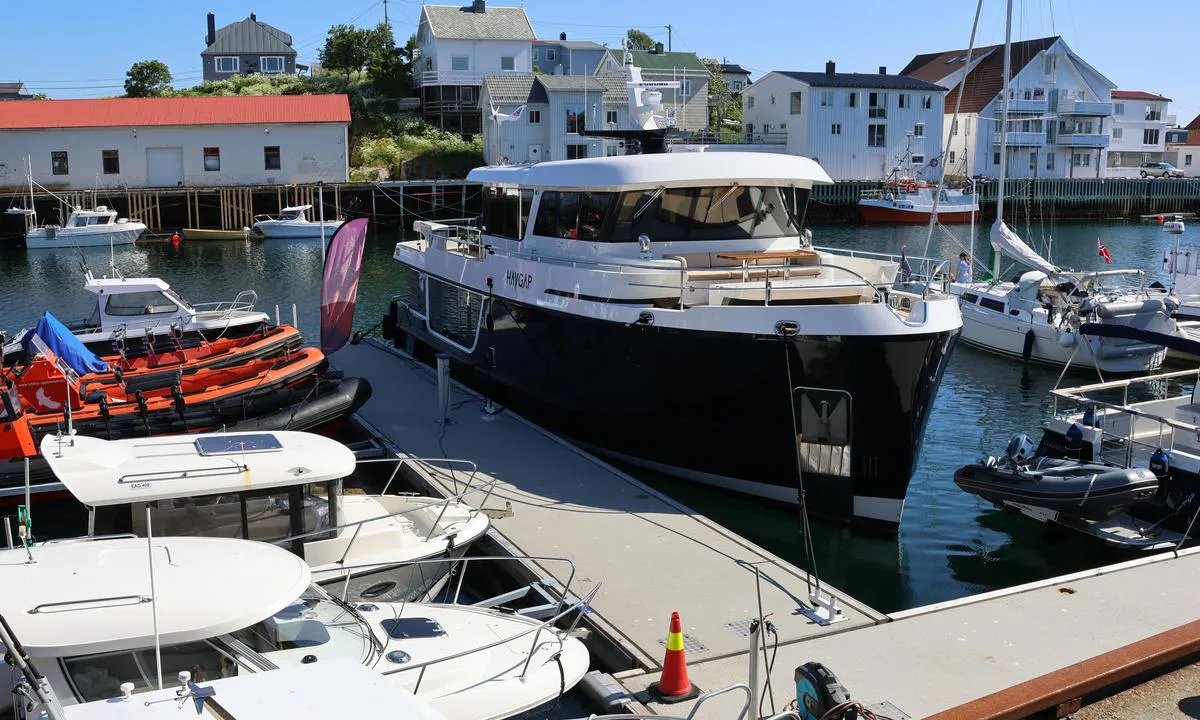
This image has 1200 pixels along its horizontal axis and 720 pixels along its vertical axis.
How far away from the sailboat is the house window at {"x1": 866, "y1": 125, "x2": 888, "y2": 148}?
39360mm

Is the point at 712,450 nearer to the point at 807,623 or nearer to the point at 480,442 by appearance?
the point at 480,442

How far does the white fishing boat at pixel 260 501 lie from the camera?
7.88 m

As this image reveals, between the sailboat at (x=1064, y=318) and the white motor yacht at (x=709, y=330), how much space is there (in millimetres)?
10046

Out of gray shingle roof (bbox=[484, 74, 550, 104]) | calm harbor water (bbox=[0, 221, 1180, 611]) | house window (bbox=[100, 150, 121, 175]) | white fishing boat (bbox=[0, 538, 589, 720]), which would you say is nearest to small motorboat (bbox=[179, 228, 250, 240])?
calm harbor water (bbox=[0, 221, 1180, 611])

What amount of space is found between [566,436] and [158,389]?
5039 mm

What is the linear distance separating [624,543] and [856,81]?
186ft

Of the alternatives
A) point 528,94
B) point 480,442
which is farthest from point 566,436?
point 528,94

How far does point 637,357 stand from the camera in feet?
40.9

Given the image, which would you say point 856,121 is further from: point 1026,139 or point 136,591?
point 136,591

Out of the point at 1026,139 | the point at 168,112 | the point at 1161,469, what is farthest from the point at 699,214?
the point at 1026,139

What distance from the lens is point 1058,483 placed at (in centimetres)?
1148

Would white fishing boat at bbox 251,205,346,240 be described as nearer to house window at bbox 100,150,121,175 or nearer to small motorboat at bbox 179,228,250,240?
small motorboat at bbox 179,228,250,240

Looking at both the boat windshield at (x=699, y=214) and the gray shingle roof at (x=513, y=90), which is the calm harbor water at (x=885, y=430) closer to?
the boat windshield at (x=699, y=214)

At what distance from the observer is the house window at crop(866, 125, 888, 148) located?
63219mm
